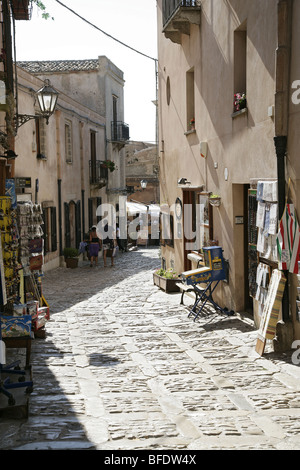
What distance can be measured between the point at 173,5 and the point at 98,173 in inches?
604

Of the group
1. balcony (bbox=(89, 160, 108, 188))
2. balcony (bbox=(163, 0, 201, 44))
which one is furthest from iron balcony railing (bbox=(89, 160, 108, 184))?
balcony (bbox=(163, 0, 201, 44))

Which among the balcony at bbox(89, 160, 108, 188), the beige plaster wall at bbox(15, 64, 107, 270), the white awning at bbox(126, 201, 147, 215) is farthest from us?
the white awning at bbox(126, 201, 147, 215)

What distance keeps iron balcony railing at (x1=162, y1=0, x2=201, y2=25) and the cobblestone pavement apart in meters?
6.58

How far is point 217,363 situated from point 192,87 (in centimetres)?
815

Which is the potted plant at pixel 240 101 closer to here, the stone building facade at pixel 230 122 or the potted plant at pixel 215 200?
the stone building facade at pixel 230 122

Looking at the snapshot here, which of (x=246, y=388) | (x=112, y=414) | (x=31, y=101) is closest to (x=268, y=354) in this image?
(x=246, y=388)

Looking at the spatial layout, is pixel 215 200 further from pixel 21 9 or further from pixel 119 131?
pixel 119 131

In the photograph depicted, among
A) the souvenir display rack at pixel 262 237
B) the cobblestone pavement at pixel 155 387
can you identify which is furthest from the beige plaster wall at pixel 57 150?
the souvenir display rack at pixel 262 237

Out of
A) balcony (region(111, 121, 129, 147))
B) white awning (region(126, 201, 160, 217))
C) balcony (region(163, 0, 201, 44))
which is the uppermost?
balcony (region(163, 0, 201, 44))

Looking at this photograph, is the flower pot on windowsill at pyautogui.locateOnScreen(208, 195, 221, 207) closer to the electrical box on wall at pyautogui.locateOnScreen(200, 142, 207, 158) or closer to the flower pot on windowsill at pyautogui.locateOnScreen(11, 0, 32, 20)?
the electrical box on wall at pyautogui.locateOnScreen(200, 142, 207, 158)

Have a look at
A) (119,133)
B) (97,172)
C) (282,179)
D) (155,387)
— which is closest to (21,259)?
(155,387)

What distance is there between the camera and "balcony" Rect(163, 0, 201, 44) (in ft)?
41.7

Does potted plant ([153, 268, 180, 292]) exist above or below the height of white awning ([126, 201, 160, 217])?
below

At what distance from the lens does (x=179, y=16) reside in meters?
12.9
